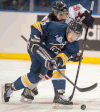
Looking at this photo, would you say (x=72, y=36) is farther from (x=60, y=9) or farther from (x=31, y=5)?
(x=31, y=5)

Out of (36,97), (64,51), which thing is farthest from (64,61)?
(36,97)

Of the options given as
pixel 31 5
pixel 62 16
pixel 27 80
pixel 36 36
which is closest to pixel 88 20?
pixel 62 16

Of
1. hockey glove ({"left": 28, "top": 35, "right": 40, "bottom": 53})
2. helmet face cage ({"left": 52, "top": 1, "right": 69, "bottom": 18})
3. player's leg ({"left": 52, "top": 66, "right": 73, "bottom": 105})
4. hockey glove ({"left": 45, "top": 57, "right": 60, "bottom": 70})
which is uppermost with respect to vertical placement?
helmet face cage ({"left": 52, "top": 1, "right": 69, "bottom": 18})

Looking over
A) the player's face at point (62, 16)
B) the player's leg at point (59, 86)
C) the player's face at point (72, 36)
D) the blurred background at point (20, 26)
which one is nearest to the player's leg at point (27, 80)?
the player's leg at point (59, 86)

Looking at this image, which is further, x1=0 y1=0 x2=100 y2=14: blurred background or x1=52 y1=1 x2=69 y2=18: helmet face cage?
x1=0 y1=0 x2=100 y2=14: blurred background

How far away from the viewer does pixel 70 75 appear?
4.11m

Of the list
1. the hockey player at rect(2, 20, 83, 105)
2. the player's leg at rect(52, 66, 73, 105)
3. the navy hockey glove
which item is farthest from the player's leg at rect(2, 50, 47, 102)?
the navy hockey glove

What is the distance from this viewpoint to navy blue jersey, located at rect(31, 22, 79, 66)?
2221 mm

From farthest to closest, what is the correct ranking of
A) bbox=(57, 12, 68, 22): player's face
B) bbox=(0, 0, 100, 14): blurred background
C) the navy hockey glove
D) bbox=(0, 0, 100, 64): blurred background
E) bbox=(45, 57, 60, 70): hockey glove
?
bbox=(0, 0, 100, 64): blurred background, bbox=(0, 0, 100, 14): blurred background, the navy hockey glove, bbox=(57, 12, 68, 22): player's face, bbox=(45, 57, 60, 70): hockey glove

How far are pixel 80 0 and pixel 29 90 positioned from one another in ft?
11.2

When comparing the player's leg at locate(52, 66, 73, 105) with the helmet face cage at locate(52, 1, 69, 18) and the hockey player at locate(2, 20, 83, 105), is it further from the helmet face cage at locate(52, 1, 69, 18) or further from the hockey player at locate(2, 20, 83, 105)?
the helmet face cage at locate(52, 1, 69, 18)

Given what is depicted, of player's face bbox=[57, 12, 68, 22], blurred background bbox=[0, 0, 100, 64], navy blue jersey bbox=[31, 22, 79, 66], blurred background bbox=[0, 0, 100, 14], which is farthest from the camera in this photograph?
blurred background bbox=[0, 0, 100, 64]

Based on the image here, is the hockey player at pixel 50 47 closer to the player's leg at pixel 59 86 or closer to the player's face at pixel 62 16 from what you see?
the player's leg at pixel 59 86

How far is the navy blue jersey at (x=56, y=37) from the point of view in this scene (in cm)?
222
